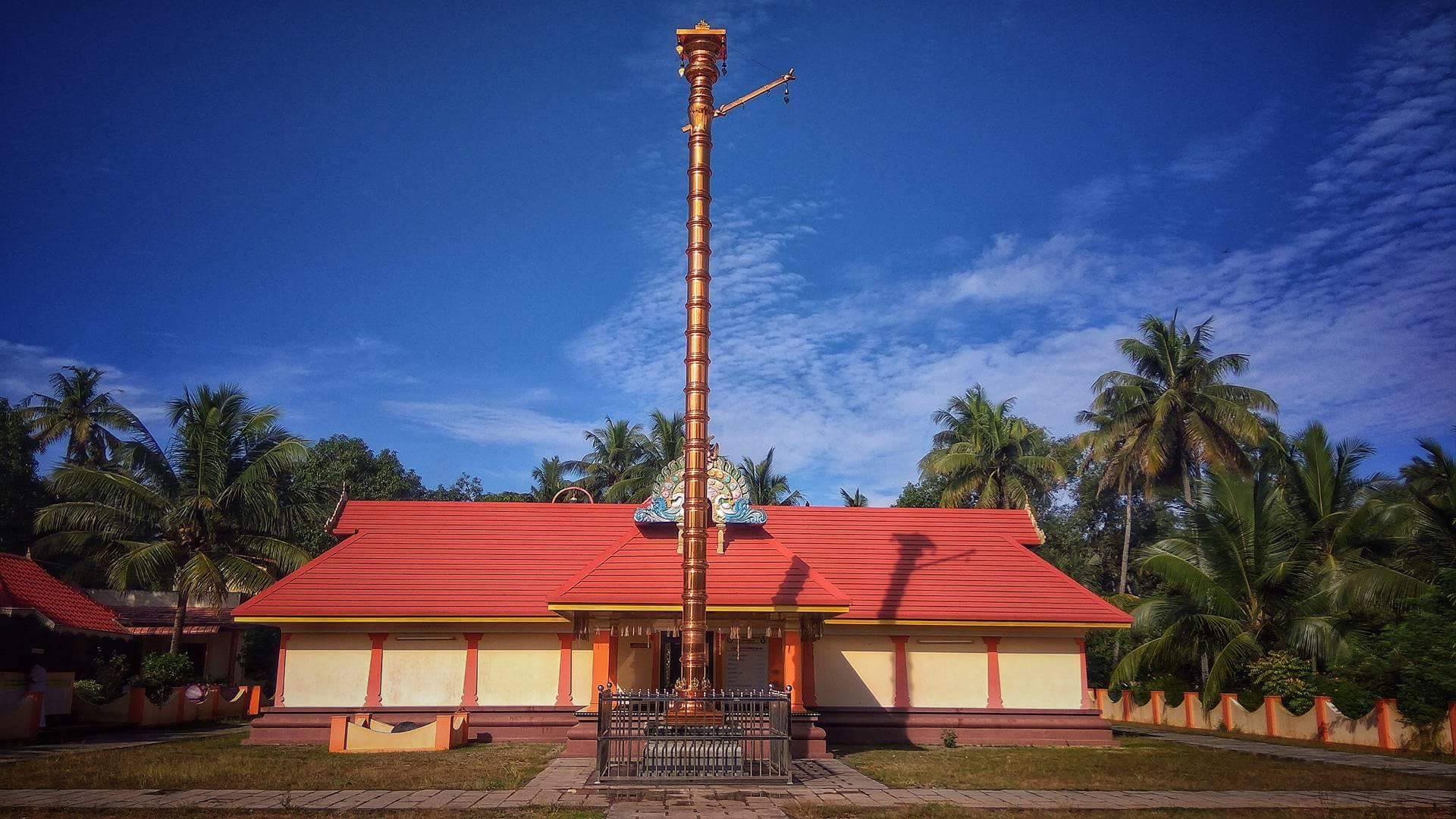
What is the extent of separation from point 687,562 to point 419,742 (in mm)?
6459

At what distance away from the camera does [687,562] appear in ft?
52.3

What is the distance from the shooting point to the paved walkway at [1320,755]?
15688 mm

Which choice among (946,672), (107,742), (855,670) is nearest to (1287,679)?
(946,672)

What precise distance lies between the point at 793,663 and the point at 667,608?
2.79 m

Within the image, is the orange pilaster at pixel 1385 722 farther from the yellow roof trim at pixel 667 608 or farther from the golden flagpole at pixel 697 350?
the golden flagpole at pixel 697 350

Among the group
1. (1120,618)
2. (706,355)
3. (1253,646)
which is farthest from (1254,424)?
(706,355)

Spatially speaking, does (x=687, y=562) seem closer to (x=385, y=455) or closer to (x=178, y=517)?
(x=178, y=517)

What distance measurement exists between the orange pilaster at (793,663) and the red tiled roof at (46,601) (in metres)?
18.0

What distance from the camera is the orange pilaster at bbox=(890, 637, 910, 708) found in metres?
20.7

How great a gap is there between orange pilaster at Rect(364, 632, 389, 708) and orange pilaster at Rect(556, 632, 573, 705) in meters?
3.72

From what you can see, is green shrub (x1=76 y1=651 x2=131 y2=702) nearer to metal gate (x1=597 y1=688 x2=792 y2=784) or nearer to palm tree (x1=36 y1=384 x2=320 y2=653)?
palm tree (x1=36 y1=384 x2=320 y2=653)

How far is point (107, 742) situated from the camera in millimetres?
19375

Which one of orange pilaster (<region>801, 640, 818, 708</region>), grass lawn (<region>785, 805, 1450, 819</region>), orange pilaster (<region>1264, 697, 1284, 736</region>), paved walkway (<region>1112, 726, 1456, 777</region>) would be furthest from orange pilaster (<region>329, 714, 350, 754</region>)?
orange pilaster (<region>1264, 697, 1284, 736</region>)

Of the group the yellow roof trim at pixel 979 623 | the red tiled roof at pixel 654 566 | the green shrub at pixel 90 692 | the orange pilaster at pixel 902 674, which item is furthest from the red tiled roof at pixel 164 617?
the orange pilaster at pixel 902 674
